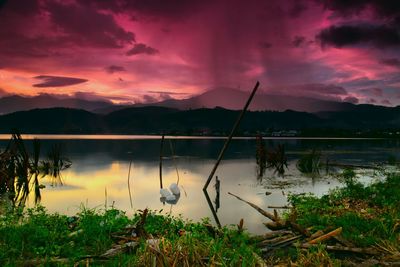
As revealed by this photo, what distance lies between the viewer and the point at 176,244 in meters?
8.24

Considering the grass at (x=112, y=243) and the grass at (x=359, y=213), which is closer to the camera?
the grass at (x=112, y=243)

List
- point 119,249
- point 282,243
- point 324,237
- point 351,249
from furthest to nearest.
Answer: point 282,243, point 324,237, point 351,249, point 119,249

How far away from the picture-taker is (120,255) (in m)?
8.67

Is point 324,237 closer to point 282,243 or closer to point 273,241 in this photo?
point 282,243

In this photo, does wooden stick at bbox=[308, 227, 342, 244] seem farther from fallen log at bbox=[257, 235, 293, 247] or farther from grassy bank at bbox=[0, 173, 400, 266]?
fallen log at bbox=[257, 235, 293, 247]

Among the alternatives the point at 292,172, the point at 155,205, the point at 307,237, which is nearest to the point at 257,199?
the point at 155,205

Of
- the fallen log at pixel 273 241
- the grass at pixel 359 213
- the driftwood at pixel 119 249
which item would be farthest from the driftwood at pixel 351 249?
the driftwood at pixel 119 249

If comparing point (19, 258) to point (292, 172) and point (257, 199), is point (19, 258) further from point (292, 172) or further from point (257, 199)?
point (292, 172)

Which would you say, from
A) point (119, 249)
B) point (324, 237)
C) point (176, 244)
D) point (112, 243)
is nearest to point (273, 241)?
point (324, 237)

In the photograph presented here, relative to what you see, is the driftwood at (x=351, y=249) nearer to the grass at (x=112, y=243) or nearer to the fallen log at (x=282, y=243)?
the fallen log at (x=282, y=243)

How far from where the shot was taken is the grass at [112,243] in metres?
7.86

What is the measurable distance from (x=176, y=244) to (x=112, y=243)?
3123 millimetres

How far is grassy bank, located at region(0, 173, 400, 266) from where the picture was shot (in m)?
8.13

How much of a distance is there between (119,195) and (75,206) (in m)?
4.34
